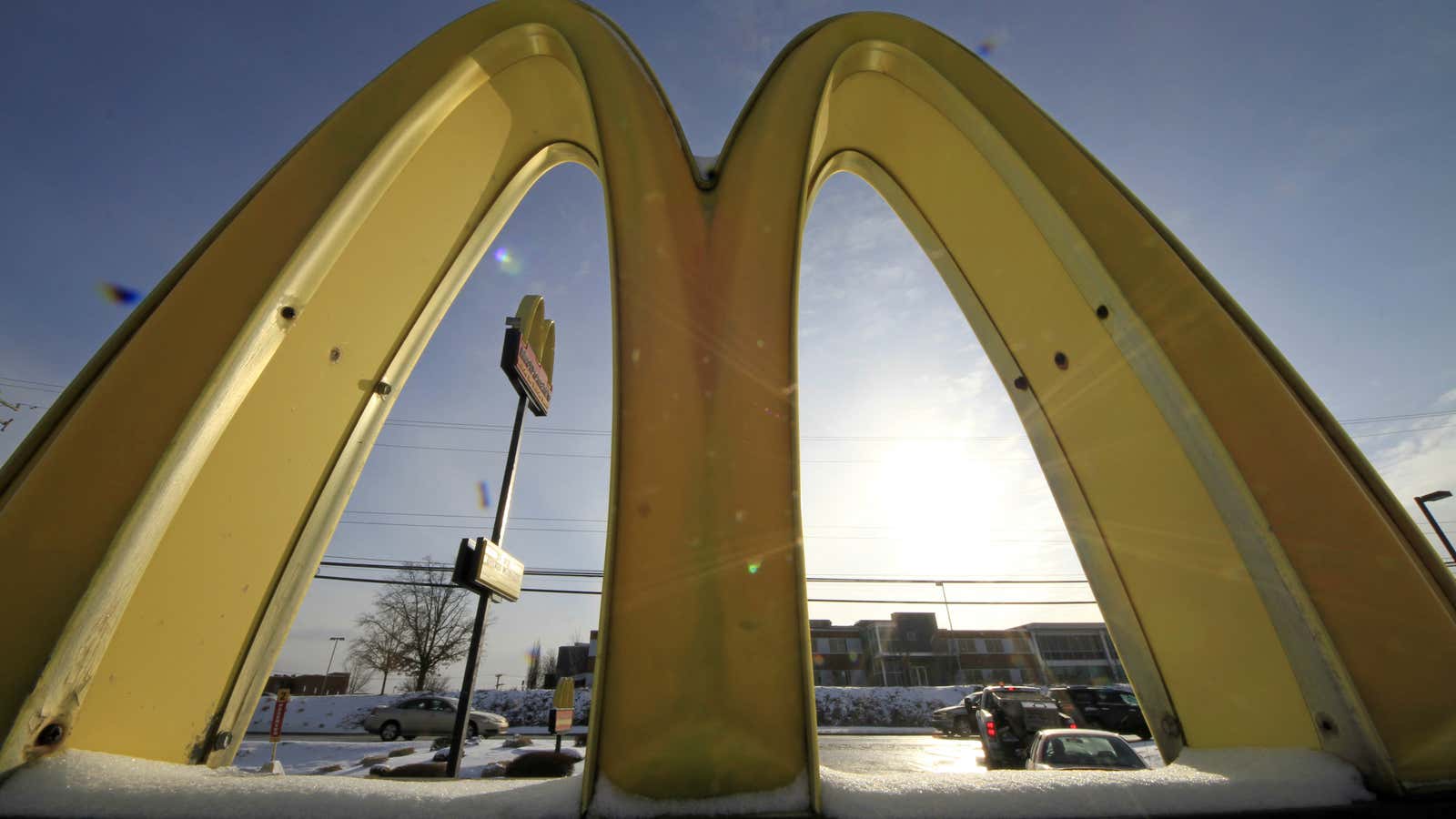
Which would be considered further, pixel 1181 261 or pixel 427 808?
pixel 1181 261

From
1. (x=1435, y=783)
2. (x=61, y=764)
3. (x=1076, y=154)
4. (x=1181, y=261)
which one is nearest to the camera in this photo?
(x=61, y=764)

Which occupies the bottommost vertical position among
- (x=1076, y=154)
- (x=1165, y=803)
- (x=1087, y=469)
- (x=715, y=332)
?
(x=1165, y=803)

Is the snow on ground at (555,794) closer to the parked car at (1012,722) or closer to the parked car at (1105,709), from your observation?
the parked car at (1012,722)

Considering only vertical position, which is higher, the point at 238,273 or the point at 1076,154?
the point at 1076,154

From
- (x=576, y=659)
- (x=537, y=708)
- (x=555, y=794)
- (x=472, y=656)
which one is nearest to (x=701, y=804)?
(x=555, y=794)

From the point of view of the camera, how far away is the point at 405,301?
331cm

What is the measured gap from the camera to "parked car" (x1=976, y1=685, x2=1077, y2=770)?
32.2ft

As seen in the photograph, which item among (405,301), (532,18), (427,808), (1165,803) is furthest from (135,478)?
(1165,803)

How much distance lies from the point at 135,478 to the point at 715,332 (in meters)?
1.87

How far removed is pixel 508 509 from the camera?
505 cm

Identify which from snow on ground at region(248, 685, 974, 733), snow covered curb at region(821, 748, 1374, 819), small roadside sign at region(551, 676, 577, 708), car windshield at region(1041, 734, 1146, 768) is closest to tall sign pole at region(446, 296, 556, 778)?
snow covered curb at region(821, 748, 1374, 819)

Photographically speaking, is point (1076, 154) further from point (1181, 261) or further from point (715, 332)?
point (715, 332)

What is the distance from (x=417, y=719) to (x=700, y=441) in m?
18.2

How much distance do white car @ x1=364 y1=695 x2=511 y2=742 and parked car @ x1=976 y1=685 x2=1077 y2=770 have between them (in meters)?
13.2
